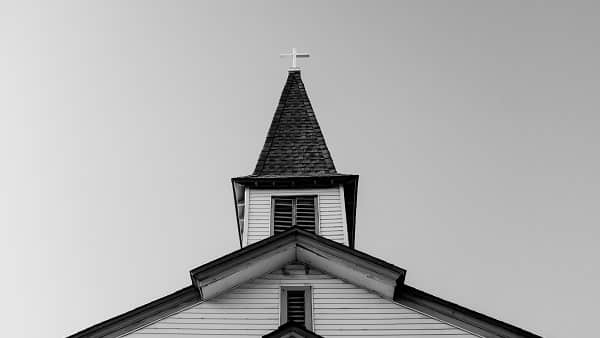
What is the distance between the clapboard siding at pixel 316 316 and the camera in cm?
1276

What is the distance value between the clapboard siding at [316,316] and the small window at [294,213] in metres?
2.75

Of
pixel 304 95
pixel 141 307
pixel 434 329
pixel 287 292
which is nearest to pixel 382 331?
pixel 434 329

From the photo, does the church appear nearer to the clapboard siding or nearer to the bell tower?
the clapboard siding

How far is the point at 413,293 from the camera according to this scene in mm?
13211

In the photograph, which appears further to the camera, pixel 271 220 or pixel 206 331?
pixel 271 220

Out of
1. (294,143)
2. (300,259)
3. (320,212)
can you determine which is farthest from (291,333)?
(294,143)

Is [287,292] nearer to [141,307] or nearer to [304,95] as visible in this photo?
[141,307]

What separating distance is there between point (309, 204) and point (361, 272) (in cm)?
373

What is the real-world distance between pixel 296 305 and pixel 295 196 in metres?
4.04

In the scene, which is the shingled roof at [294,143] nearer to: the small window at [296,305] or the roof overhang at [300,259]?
the roof overhang at [300,259]

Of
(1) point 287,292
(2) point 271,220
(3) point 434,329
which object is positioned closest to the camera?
(3) point 434,329

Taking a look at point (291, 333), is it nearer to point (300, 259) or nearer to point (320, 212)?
point (300, 259)

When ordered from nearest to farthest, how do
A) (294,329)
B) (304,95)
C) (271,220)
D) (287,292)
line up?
(294,329) < (287,292) < (271,220) < (304,95)

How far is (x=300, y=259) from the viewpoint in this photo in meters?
14.1
